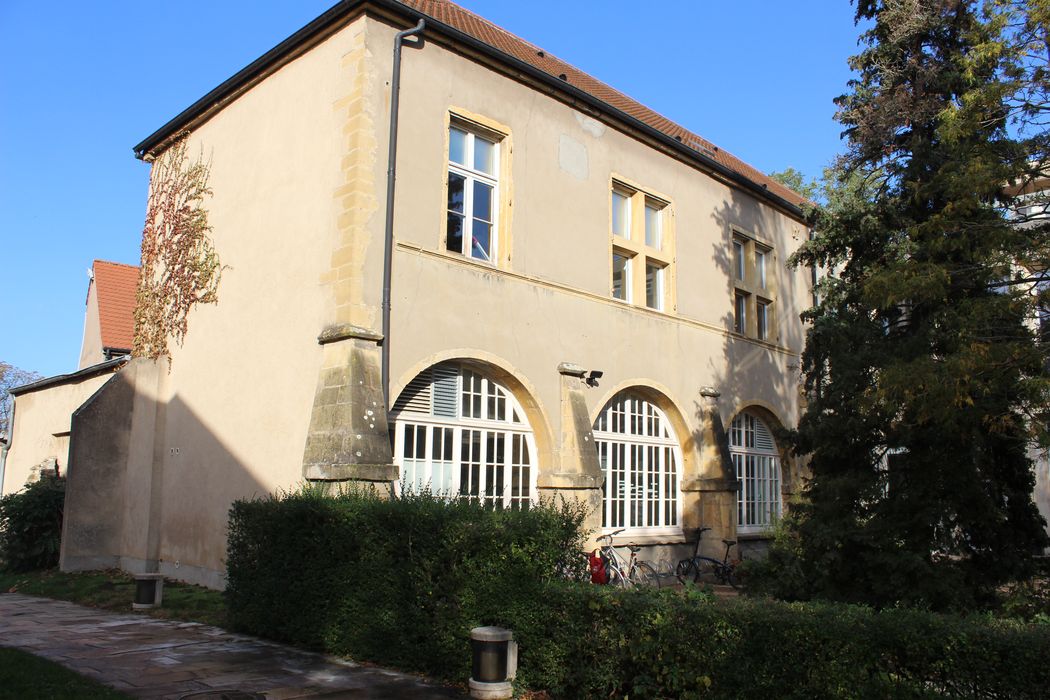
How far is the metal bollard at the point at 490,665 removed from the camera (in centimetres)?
701

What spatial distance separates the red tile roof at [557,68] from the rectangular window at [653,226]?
175cm

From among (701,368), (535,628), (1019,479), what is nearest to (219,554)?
(535,628)

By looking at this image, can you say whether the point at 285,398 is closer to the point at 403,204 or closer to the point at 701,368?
the point at 403,204

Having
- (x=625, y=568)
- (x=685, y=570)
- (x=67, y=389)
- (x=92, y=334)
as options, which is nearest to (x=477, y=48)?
(x=625, y=568)

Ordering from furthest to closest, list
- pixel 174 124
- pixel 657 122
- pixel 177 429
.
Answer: pixel 657 122
pixel 174 124
pixel 177 429

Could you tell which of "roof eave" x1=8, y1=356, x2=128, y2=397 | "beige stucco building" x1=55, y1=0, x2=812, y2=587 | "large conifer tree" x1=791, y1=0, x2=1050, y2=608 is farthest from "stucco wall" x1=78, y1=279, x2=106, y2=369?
"large conifer tree" x1=791, y1=0, x2=1050, y2=608

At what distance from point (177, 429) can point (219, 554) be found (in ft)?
9.92

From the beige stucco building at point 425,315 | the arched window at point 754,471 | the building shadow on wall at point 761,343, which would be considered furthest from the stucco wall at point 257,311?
the arched window at point 754,471

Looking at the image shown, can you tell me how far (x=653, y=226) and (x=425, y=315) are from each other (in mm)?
7025

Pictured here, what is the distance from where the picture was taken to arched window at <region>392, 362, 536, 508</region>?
12070mm

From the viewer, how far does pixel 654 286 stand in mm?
17297

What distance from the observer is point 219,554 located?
42.5ft

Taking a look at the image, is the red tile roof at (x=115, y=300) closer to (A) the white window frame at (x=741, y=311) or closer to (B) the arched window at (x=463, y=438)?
(B) the arched window at (x=463, y=438)

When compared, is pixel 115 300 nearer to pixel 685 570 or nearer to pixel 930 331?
pixel 685 570
